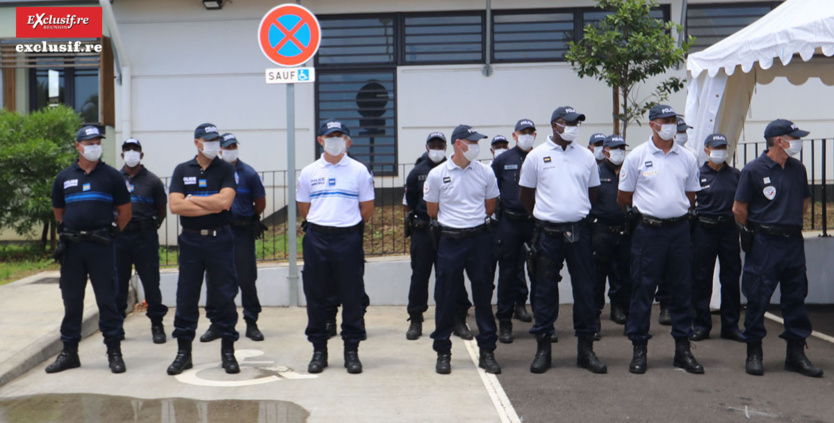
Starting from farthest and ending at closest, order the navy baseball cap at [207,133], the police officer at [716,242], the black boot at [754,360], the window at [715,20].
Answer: the window at [715,20] → the police officer at [716,242] → the navy baseball cap at [207,133] → the black boot at [754,360]

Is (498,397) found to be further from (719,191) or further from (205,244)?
(719,191)

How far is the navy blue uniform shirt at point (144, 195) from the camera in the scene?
8.23 m

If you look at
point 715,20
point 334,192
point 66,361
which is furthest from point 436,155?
point 715,20

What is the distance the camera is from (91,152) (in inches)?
271

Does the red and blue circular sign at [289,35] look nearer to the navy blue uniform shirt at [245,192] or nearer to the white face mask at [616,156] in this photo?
the navy blue uniform shirt at [245,192]

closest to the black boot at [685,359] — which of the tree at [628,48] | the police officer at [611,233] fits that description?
the police officer at [611,233]

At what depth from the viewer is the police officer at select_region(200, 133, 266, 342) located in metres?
8.28

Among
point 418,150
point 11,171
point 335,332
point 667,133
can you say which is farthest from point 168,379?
point 418,150

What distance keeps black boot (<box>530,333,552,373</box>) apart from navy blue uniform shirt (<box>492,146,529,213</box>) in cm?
161

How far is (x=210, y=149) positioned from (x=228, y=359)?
5.87 ft

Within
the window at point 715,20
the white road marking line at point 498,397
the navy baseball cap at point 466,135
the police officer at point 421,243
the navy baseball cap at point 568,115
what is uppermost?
the window at point 715,20

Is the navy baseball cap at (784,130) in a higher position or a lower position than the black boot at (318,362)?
higher

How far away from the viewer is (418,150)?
525 inches

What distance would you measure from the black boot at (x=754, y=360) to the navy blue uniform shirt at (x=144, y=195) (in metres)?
5.78
